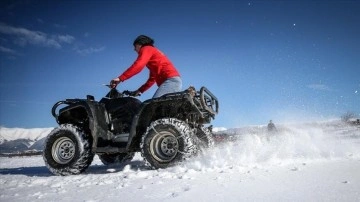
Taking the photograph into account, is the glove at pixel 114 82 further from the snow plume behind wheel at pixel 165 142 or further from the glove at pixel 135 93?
the snow plume behind wheel at pixel 165 142

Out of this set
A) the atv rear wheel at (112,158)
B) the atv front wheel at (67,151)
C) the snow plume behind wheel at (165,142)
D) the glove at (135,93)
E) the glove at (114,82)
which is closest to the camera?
the snow plume behind wheel at (165,142)

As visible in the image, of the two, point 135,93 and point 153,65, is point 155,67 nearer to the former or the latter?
point 153,65

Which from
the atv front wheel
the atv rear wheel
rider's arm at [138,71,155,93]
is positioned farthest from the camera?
the atv rear wheel

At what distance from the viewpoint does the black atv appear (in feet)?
16.0

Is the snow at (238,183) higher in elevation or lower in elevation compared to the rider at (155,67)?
lower

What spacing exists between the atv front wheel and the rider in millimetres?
1185

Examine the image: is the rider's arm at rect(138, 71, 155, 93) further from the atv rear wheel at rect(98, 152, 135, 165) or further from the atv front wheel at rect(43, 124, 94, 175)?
the atv front wheel at rect(43, 124, 94, 175)

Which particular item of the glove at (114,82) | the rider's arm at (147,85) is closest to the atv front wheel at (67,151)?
the glove at (114,82)

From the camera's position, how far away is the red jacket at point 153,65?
5.50 metres

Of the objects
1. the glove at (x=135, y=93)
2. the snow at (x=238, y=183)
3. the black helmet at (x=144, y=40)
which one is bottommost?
the snow at (x=238, y=183)

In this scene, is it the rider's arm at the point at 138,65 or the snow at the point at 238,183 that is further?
the rider's arm at the point at 138,65

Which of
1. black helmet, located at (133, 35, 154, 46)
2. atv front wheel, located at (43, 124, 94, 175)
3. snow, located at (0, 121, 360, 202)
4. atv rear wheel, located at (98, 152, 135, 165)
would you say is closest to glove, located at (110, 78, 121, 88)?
black helmet, located at (133, 35, 154, 46)

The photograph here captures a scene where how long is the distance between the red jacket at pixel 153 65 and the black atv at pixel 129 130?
2.04 feet

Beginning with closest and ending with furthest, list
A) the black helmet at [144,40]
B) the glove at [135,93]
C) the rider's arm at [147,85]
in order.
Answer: the black helmet at [144,40] < the glove at [135,93] < the rider's arm at [147,85]
